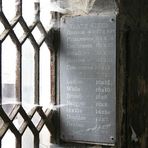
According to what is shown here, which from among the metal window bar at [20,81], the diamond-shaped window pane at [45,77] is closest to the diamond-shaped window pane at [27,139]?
the metal window bar at [20,81]

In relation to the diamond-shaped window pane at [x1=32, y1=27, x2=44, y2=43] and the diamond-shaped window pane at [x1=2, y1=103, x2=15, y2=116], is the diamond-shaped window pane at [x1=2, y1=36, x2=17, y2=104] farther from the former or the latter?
the diamond-shaped window pane at [x1=32, y1=27, x2=44, y2=43]

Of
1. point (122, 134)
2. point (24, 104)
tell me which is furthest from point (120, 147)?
point (24, 104)

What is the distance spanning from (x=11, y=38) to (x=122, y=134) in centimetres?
60

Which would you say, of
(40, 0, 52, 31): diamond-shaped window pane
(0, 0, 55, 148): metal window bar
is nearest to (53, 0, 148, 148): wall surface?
(0, 0, 55, 148): metal window bar

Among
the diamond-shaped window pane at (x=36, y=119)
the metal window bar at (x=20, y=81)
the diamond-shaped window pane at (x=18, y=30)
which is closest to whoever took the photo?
the metal window bar at (x=20, y=81)

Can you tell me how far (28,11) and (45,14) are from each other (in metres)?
0.12

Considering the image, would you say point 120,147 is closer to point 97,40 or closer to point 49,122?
point 49,122

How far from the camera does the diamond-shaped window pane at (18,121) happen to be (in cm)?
158

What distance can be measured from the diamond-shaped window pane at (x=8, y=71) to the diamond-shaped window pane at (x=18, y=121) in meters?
0.07

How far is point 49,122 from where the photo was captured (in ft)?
5.72

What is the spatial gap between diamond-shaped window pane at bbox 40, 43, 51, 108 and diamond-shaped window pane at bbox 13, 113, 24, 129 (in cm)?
18

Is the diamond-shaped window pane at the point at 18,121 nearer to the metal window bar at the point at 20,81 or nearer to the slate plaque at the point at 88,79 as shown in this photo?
the metal window bar at the point at 20,81

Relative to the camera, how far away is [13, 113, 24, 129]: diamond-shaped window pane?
1.58 m

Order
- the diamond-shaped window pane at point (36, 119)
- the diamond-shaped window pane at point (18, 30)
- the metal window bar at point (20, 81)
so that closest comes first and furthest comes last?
1. the metal window bar at point (20, 81)
2. the diamond-shaped window pane at point (18, 30)
3. the diamond-shaped window pane at point (36, 119)
